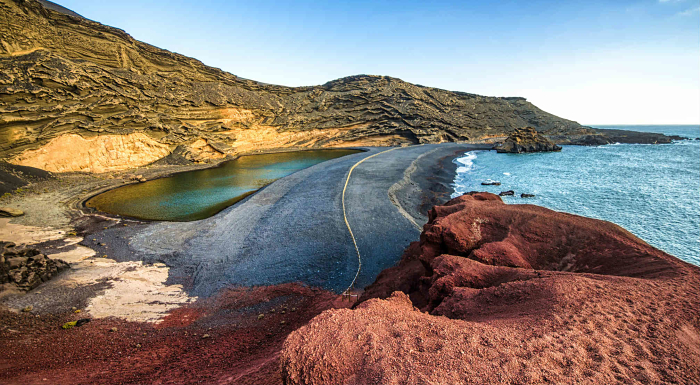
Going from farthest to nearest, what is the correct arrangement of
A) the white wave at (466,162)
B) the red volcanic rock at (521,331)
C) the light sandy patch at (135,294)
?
the white wave at (466,162)
the light sandy patch at (135,294)
the red volcanic rock at (521,331)

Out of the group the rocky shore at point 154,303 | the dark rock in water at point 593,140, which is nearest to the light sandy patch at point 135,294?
the rocky shore at point 154,303

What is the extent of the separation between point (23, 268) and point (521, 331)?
1323 cm

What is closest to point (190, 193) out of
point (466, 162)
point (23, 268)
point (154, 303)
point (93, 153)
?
point (93, 153)

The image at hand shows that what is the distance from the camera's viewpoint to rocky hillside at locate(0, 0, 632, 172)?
2200 centimetres

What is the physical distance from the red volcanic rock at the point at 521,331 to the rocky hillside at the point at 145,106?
3131 cm

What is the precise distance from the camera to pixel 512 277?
179 inches

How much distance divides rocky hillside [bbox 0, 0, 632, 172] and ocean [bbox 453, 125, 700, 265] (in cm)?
2262

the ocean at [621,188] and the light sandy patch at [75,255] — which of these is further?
the ocean at [621,188]

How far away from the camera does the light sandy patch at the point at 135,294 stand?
762 centimetres

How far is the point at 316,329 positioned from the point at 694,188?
28561 mm

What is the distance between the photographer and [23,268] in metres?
A: 8.43

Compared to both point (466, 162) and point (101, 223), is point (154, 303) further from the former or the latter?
point (466, 162)

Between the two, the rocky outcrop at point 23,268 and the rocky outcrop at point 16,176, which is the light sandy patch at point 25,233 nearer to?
the rocky outcrop at point 23,268

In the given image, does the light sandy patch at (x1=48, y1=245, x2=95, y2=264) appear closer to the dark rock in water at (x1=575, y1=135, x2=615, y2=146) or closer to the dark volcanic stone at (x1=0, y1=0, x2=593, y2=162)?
the dark volcanic stone at (x1=0, y1=0, x2=593, y2=162)
